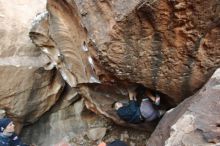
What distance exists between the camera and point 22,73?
629 centimetres

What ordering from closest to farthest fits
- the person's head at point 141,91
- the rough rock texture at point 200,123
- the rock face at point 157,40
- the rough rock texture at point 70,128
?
the rough rock texture at point 200,123
the rock face at point 157,40
the person's head at point 141,91
the rough rock texture at point 70,128

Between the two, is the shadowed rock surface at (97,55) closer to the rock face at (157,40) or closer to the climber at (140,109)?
the rock face at (157,40)

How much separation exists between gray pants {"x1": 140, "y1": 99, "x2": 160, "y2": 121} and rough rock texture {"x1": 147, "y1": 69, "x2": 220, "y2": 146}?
101cm

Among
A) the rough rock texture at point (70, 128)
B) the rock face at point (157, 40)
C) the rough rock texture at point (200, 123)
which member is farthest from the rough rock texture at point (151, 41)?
the rough rock texture at point (70, 128)

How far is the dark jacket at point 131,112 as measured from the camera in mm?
4945

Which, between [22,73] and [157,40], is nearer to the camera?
[157,40]

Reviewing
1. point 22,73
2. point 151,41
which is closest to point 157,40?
point 151,41

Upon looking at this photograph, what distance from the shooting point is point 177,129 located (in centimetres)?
345

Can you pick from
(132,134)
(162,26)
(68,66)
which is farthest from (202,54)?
(132,134)

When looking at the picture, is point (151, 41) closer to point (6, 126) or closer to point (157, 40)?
point (157, 40)

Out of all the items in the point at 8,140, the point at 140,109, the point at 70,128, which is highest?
the point at 8,140

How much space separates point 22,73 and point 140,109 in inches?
92.2

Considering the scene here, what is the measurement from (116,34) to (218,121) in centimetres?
147

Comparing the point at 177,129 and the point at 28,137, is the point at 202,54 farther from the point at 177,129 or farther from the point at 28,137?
the point at 28,137
